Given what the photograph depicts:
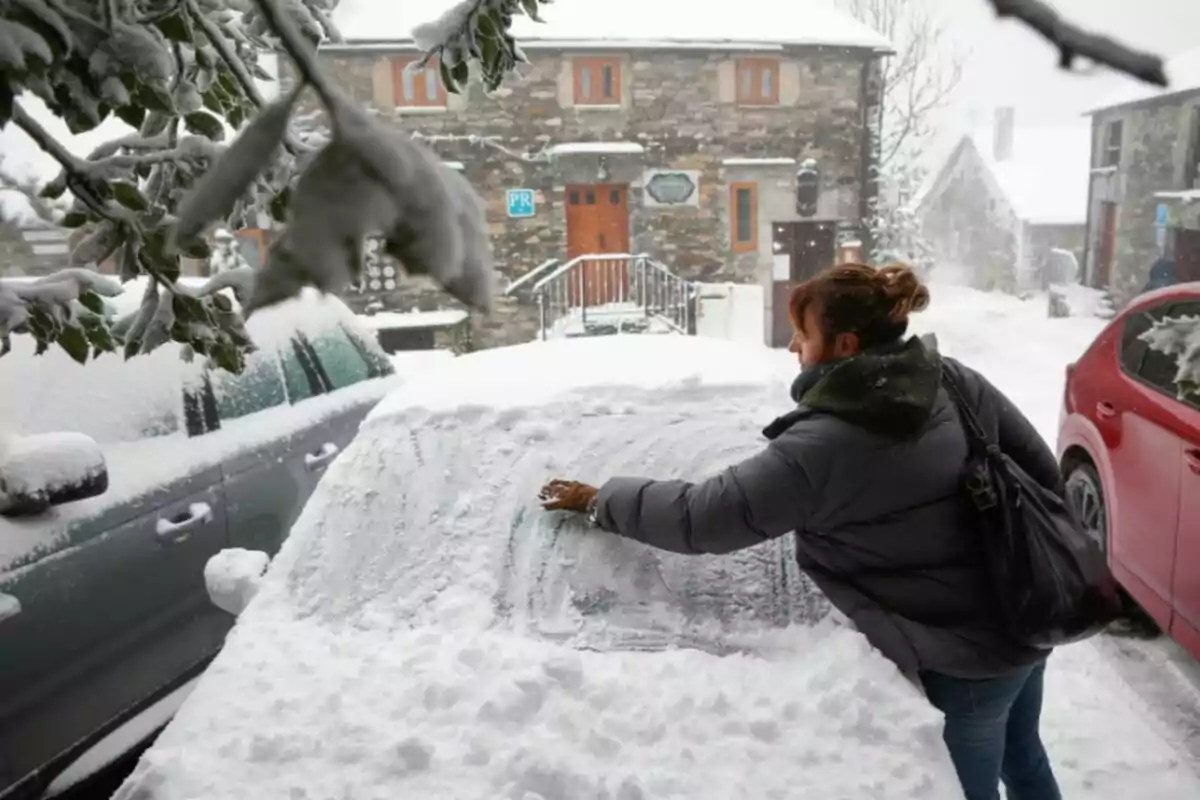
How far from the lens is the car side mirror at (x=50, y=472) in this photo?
2.62 meters

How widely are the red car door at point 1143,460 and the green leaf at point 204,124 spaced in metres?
3.51

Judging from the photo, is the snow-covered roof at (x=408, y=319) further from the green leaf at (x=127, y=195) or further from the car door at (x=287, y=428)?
the green leaf at (x=127, y=195)

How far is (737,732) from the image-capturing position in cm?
180

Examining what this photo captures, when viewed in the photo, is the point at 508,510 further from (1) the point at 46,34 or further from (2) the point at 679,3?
(2) the point at 679,3

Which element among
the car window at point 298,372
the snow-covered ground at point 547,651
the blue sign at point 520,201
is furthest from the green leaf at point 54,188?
the blue sign at point 520,201

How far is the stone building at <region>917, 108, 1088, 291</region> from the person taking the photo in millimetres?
31125

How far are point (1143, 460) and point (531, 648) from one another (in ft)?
9.70

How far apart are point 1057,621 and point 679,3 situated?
14461mm

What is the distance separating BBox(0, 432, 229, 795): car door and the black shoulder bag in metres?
2.66

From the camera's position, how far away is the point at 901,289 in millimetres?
1921

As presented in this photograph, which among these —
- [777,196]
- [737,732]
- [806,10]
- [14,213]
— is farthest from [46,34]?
[806,10]

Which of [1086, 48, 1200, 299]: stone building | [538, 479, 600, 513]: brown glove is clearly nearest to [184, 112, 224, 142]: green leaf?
[538, 479, 600, 513]: brown glove

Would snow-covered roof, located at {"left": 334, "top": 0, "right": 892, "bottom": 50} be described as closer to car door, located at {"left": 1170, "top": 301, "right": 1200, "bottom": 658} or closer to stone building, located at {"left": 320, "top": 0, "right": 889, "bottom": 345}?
stone building, located at {"left": 320, "top": 0, "right": 889, "bottom": 345}

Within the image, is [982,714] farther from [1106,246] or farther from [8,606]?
[1106,246]
